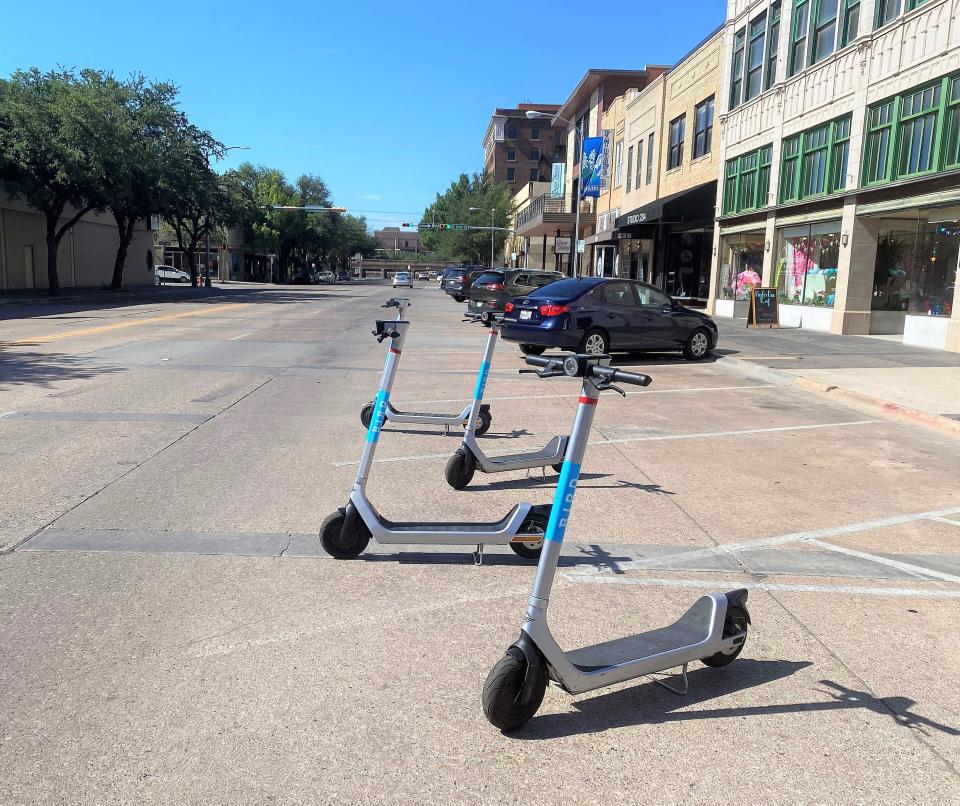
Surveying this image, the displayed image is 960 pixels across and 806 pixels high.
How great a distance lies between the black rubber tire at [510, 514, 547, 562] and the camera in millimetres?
4973

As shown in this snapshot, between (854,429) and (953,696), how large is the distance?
275 inches

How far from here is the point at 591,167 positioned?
44.9 m

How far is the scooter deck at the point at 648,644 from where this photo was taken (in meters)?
3.43

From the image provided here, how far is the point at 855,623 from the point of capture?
4316 millimetres

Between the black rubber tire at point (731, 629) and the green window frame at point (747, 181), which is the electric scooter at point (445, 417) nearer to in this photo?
the black rubber tire at point (731, 629)

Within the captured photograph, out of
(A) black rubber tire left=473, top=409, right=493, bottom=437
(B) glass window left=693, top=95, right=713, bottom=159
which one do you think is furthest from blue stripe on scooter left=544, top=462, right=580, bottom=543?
(B) glass window left=693, top=95, right=713, bottom=159

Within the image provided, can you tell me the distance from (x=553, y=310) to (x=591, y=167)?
31.9 metres

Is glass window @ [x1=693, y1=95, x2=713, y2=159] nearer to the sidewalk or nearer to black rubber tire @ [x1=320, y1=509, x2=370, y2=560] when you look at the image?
the sidewalk

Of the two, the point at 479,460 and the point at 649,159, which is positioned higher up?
the point at 649,159

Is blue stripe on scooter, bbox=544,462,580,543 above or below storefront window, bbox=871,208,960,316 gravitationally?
below

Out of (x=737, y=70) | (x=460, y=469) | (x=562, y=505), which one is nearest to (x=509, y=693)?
(x=562, y=505)

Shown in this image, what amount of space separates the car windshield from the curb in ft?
10.7

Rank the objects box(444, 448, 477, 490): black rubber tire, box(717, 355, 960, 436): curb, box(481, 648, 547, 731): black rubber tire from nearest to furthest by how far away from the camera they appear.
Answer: box(481, 648, 547, 731): black rubber tire, box(444, 448, 477, 490): black rubber tire, box(717, 355, 960, 436): curb

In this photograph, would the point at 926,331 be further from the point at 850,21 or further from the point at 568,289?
the point at 568,289
